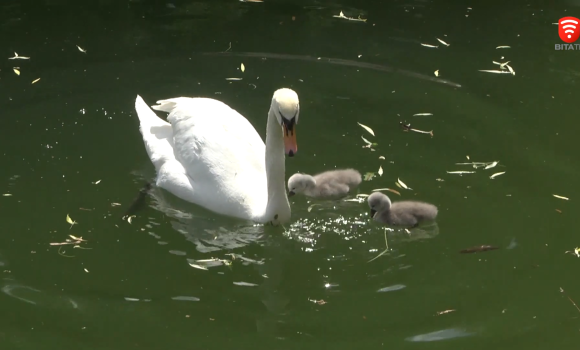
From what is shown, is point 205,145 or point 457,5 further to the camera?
point 457,5

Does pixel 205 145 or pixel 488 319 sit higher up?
pixel 205 145

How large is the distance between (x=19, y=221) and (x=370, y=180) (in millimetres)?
3085

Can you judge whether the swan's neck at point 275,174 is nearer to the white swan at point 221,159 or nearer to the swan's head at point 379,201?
the white swan at point 221,159

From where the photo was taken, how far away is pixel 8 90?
8672mm

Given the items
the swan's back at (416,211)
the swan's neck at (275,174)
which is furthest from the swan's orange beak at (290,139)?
the swan's back at (416,211)

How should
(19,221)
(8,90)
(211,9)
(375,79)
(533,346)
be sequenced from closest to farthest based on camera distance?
(533,346), (19,221), (8,90), (375,79), (211,9)

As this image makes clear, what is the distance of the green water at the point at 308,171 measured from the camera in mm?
5500

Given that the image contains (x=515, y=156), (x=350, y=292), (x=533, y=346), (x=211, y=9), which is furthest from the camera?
(x=211, y=9)

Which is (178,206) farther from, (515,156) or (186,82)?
(515,156)

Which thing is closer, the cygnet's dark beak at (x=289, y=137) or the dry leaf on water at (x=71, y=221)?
the cygnet's dark beak at (x=289, y=137)

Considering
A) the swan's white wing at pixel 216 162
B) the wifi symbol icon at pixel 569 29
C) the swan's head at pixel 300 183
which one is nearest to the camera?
the swan's white wing at pixel 216 162

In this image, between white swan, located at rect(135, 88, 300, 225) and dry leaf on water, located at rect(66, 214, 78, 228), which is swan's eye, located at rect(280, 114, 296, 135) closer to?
white swan, located at rect(135, 88, 300, 225)

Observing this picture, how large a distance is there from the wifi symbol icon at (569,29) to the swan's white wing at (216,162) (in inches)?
205

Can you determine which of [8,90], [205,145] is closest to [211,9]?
[8,90]
